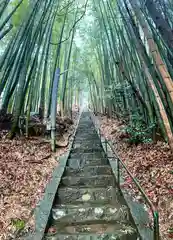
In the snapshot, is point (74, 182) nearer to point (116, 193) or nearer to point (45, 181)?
point (45, 181)

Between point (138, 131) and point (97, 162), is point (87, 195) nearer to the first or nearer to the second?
point (97, 162)

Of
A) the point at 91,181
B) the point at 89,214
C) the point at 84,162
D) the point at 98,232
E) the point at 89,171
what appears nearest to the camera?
the point at 98,232

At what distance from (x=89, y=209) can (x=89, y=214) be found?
7 centimetres

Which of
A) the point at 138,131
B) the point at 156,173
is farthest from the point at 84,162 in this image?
the point at 156,173

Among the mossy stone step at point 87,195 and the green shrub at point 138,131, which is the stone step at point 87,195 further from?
the green shrub at point 138,131

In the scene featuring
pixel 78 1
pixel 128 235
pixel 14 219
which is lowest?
pixel 128 235

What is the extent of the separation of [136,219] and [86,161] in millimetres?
2709

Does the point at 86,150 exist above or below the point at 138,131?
below

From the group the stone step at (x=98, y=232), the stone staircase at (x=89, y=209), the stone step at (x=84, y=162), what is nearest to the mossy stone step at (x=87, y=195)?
the stone staircase at (x=89, y=209)

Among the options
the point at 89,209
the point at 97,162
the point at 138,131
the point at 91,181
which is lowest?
the point at 89,209

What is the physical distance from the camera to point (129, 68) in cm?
689

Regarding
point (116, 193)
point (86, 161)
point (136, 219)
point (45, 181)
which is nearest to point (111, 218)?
point (136, 219)

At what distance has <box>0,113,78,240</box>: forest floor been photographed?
10.0 feet

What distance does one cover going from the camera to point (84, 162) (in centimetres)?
566
